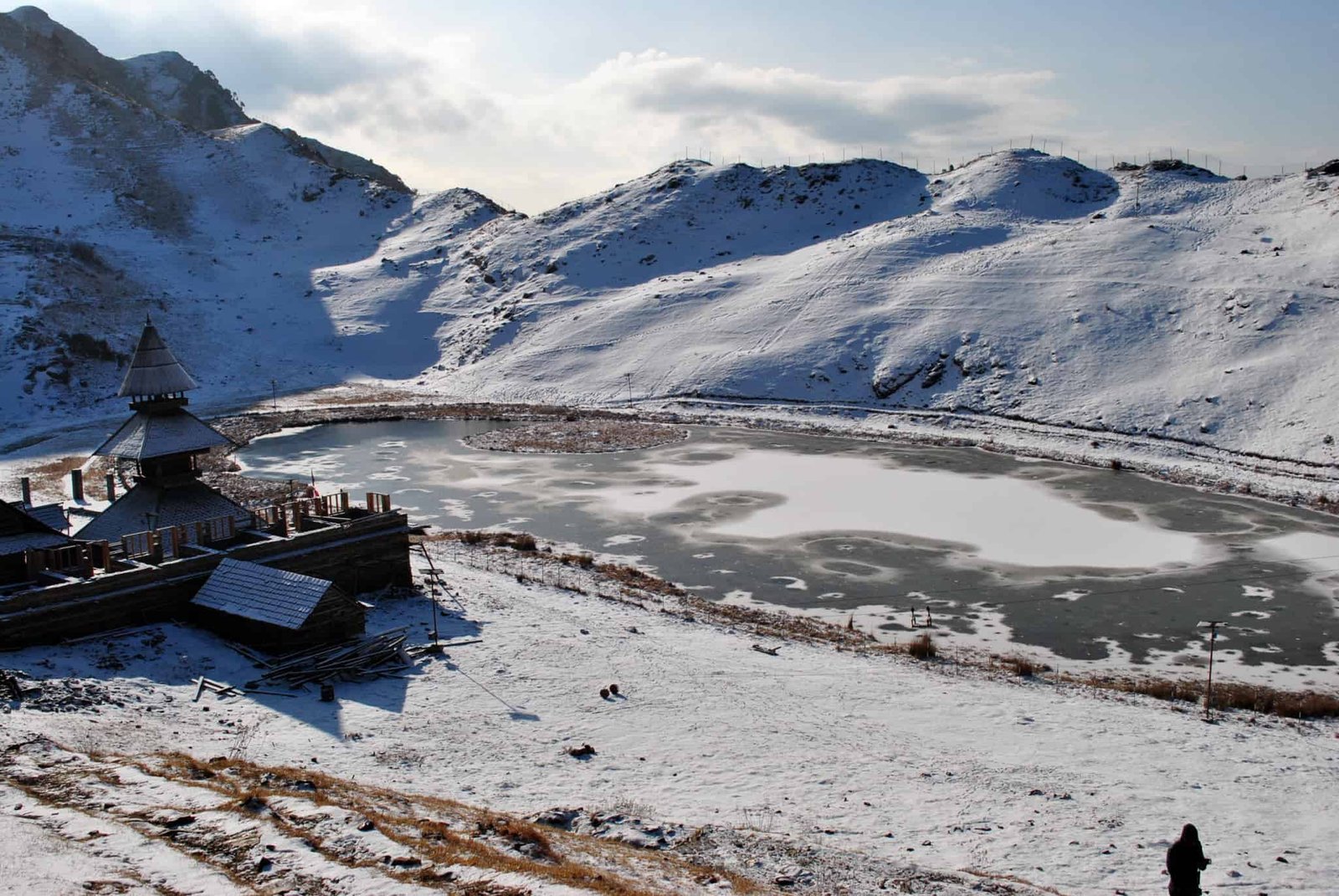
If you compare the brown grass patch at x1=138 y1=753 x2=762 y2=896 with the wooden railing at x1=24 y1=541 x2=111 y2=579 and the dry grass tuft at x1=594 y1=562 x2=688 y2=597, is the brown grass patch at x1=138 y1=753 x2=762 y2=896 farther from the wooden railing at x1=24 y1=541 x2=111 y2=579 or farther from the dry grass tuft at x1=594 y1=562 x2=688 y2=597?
the dry grass tuft at x1=594 y1=562 x2=688 y2=597

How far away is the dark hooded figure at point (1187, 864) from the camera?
39.0 feet

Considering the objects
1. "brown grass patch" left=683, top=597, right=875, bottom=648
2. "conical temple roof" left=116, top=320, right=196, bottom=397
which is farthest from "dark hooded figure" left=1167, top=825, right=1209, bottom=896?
"conical temple roof" left=116, top=320, right=196, bottom=397

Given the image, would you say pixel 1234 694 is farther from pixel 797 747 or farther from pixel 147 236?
pixel 147 236

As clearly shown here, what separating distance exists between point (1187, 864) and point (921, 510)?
30.1 meters

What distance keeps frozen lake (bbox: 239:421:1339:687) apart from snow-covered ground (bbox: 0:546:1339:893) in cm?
542

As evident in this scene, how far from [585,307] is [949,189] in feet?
141

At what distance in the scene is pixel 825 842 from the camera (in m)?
15.2

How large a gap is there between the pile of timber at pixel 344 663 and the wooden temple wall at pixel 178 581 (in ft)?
12.1

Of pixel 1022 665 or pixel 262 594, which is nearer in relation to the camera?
pixel 262 594

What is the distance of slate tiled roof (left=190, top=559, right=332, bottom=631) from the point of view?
22.3 metres

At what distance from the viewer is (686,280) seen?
96.9 m

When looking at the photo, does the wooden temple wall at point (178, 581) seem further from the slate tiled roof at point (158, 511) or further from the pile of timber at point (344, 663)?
the pile of timber at point (344, 663)

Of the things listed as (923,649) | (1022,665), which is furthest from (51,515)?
(1022,665)

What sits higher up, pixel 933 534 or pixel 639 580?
pixel 933 534
